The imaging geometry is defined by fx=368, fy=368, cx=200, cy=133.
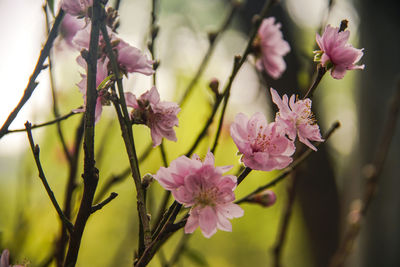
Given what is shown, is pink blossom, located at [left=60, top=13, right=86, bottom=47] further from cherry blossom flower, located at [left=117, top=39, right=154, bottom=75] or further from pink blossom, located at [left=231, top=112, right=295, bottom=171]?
pink blossom, located at [left=231, top=112, right=295, bottom=171]

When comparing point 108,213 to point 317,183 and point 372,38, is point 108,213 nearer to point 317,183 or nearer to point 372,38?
point 317,183

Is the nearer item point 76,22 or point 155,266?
point 76,22

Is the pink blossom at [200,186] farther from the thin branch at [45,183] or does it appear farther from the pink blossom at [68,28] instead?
the pink blossom at [68,28]

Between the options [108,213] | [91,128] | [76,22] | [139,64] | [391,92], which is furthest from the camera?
[108,213]

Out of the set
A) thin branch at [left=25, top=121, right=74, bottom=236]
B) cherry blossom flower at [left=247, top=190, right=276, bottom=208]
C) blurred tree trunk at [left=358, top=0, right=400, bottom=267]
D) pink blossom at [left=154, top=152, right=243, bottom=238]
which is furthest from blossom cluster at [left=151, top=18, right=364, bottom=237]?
blurred tree trunk at [left=358, top=0, right=400, bottom=267]

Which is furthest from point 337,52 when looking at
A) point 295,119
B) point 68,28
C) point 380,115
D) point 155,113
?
point 380,115

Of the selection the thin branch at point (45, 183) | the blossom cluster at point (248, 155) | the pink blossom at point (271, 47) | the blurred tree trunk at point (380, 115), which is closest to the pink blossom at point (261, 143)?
the blossom cluster at point (248, 155)

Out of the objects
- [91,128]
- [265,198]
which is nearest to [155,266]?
[265,198]
